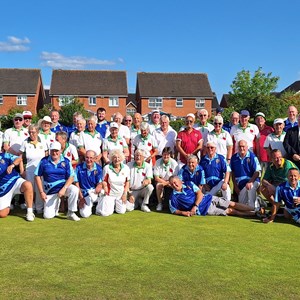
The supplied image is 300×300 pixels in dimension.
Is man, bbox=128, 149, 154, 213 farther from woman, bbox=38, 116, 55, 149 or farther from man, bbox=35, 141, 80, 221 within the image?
woman, bbox=38, 116, 55, 149

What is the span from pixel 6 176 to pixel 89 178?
5.29 ft

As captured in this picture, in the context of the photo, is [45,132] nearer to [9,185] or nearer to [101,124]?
[9,185]

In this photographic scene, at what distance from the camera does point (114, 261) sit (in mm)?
5086

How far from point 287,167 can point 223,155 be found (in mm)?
1510

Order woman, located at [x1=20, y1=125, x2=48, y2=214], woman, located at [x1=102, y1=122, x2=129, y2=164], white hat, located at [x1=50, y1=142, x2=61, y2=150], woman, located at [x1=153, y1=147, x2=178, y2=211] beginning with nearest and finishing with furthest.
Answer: white hat, located at [x1=50, y1=142, x2=61, y2=150]
woman, located at [x1=20, y1=125, x2=48, y2=214]
woman, located at [x1=153, y1=147, x2=178, y2=211]
woman, located at [x1=102, y1=122, x2=129, y2=164]

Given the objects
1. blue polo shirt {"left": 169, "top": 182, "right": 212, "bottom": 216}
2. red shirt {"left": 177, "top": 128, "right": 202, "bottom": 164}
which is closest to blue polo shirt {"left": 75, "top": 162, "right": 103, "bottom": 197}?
blue polo shirt {"left": 169, "top": 182, "right": 212, "bottom": 216}

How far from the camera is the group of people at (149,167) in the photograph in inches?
305

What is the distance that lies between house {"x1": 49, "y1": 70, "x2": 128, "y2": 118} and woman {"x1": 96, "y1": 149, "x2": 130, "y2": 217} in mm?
42014

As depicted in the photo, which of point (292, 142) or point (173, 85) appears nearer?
point (292, 142)

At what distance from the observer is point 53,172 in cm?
774

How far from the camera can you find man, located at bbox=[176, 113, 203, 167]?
886cm

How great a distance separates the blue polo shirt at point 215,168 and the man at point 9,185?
141 inches

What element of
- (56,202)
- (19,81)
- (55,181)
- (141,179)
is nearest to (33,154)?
(55,181)

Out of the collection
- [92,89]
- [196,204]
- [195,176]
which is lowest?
[196,204]
